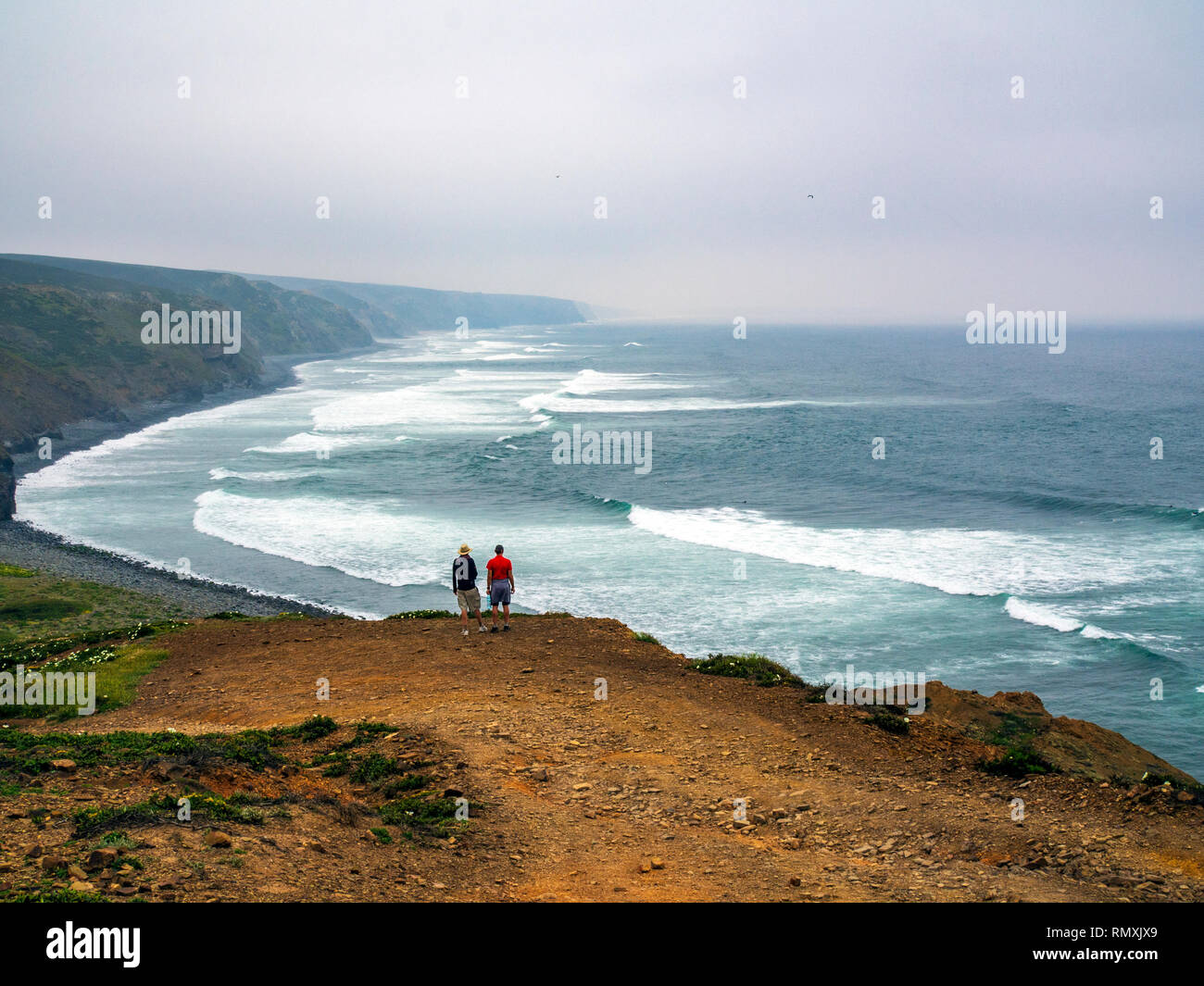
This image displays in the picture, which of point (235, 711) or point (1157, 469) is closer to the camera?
point (235, 711)

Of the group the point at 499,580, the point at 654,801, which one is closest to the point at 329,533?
the point at 499,580

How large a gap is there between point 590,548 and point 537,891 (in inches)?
1197

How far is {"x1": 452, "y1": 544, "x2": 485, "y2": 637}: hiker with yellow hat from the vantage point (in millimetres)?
18172

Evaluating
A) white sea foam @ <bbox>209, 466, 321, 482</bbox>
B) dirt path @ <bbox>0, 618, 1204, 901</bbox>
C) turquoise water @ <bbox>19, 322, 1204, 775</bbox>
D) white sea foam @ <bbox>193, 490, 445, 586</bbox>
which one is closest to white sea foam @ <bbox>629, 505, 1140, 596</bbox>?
turquoise water @ <bbox>19, 322, 1204, 775</bbox>

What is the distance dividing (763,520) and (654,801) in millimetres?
34234

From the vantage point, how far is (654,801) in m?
11.5

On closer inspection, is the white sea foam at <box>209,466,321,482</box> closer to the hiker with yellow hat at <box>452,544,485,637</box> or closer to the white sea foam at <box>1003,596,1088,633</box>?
the hiker with yellow hat at <box>452,544,485,637</box>

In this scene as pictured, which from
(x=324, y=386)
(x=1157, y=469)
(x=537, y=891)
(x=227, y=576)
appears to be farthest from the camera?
(x=324, y=386)

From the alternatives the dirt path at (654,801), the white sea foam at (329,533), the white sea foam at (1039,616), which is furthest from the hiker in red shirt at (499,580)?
the white sea foam at (1039,616)

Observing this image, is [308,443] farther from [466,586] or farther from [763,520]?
[466,586]

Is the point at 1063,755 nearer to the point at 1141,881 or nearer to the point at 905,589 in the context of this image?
the point at 1141,881

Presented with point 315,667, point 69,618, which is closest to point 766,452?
point 69,618

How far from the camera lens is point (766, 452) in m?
64.0

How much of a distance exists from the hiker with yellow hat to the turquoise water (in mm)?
9392
